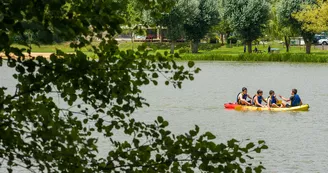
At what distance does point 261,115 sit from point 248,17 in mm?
59393

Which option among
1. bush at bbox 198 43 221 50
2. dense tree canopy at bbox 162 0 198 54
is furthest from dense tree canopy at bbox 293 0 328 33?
bush at bbox 198 43 221 50

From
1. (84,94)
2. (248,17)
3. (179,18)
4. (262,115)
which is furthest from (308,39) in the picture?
(84,94)

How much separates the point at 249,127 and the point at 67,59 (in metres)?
29.1

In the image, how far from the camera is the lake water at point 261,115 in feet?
90.1

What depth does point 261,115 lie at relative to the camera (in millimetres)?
38875

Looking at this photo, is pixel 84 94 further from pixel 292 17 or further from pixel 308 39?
pixel 308 39

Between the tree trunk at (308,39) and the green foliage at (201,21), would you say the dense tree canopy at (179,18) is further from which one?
the tree trunk at (308,39)

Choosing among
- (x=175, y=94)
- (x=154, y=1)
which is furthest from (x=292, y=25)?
(x=154, y=1)

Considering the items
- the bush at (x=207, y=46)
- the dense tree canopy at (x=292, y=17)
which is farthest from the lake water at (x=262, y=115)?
the bush at (x=207, y=46)

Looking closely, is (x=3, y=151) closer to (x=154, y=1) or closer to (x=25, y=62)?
(x=25, y=62)

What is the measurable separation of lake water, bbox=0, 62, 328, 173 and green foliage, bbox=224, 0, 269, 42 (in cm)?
2450

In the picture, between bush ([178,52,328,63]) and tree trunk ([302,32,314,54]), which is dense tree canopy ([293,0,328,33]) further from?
bush ([178,52,328,63])

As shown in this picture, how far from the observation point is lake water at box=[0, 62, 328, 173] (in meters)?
27.5

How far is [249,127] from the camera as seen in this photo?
3550 cm
